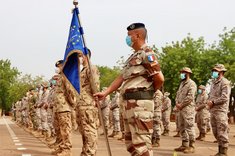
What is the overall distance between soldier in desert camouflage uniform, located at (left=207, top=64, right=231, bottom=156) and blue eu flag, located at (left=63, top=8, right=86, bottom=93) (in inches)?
133

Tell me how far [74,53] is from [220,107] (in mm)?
3712

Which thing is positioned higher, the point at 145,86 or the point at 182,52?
the point at 182,52

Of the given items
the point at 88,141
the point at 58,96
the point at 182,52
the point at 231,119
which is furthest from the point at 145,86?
the point at 182,52

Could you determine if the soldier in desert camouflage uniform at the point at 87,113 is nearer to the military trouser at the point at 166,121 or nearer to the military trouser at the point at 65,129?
the military trouser at the point at 65,129

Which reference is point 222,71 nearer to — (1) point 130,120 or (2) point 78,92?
(2) point 78,92

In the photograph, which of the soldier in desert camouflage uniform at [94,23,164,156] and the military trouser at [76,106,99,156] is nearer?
the soldier in desert camouflage uniform at [94,23,164,156]

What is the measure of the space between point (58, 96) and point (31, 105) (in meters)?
14.0

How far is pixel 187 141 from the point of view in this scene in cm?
1112

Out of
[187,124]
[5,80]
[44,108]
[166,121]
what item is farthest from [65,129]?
[5,80]

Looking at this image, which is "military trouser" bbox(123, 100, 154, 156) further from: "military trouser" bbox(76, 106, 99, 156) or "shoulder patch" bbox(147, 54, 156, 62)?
"military trouser" bbox(76, 106, 99, 156)

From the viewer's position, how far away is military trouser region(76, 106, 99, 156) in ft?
27.1

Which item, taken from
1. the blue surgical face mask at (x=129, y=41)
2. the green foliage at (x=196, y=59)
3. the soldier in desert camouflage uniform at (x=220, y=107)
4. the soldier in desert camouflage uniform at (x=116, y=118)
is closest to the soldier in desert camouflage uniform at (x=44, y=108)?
the soldier in desert camouflage uniform at (x=116, y=118)

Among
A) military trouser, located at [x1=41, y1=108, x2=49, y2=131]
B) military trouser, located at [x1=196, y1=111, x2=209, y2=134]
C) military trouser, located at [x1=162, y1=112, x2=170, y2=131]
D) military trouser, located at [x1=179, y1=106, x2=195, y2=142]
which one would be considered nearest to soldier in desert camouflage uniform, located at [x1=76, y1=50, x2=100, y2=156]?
military trouser, located at [x1=179, y1=106, x2=195, y2=142]

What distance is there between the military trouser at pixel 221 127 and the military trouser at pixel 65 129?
319 centimetres
